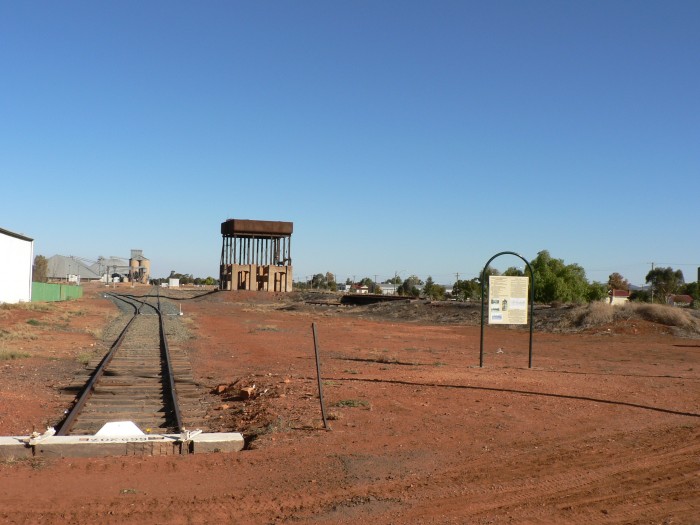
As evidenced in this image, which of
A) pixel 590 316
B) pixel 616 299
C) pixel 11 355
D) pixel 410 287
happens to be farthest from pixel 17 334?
pixel 410 287

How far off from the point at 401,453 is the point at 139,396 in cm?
711

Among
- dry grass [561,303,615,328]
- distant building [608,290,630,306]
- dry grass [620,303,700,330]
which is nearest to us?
dry grass [620,303,700,330]

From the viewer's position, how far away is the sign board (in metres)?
20.6

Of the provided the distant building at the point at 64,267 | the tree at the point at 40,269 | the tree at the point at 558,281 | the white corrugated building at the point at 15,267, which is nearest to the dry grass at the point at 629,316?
the tree at the point at 558,281

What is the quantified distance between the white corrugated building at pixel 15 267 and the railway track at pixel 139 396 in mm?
31167

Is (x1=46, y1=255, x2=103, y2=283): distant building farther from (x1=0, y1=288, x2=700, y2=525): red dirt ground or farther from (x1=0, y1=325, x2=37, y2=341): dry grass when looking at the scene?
(x1=0, y1=288, x2=700, y2=525): red dirt ground

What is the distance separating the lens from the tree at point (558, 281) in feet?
249

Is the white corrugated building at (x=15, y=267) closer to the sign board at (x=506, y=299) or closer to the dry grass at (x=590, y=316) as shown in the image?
the dry grass at (x=590, y=316)

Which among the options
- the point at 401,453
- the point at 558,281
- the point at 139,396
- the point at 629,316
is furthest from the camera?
the point at 558,281

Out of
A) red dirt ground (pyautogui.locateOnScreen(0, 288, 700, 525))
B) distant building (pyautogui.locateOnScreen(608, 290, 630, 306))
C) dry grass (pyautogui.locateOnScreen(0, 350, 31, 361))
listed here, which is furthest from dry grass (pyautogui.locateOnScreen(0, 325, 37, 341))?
distant building (pyautogui.locateOnScreen(608, 290, 630, 306))

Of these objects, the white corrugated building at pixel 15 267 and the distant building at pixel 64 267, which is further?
the distant building at pixel 64 267

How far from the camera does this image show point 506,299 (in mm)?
20625

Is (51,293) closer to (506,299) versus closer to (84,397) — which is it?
(506,299)

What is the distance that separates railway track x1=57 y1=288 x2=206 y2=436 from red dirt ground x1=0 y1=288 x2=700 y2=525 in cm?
53
